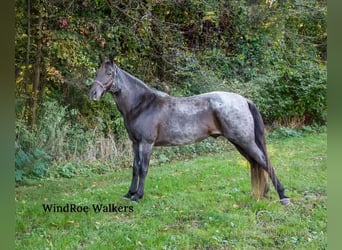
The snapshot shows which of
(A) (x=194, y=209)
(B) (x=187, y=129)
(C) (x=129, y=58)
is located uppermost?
(C) (x=129, y=58)

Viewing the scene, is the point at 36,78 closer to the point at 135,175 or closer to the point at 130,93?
the point at 130,93

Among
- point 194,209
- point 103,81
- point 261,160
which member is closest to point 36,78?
point 103,81

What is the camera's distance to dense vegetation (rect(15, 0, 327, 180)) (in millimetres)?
2240

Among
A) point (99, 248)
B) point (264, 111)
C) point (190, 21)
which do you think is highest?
point (190, 21)

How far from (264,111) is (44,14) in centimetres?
129

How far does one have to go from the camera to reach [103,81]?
2.23 metres

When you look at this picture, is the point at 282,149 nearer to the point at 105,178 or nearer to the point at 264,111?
the point at 264,111

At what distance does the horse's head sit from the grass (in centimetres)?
43

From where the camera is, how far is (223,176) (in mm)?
2264

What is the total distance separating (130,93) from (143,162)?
0.38 meters

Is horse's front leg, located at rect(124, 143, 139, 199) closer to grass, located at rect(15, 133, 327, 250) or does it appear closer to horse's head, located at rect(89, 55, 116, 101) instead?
grass, located at rect(15, 133, 327, 250)

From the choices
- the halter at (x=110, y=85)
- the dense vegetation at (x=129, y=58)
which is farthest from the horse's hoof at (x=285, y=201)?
the halter at (x=110, y=85)

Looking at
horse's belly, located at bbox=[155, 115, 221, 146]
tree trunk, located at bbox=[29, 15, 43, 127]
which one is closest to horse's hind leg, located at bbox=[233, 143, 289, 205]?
horse's belly, located at bbox=[155, 115, 221, 146]

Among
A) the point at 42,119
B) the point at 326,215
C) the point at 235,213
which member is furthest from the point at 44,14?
the point at 326,215
